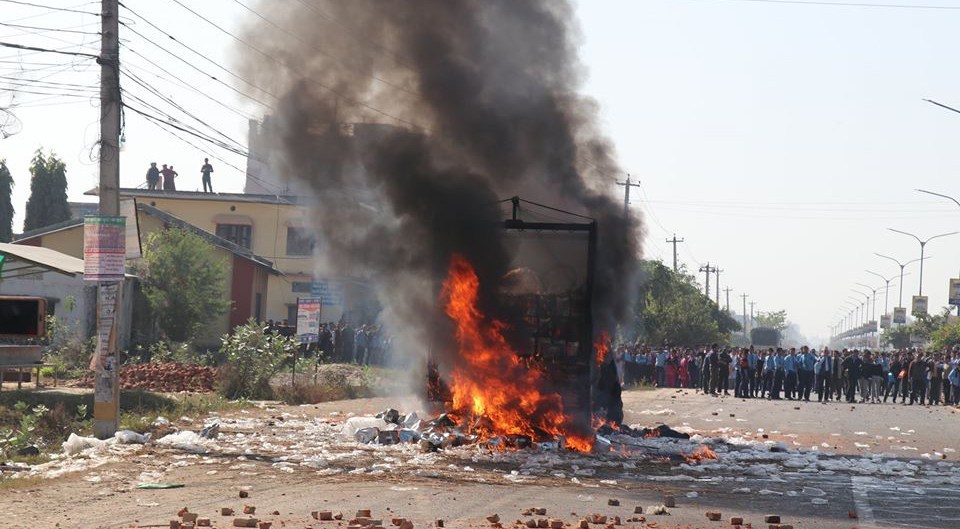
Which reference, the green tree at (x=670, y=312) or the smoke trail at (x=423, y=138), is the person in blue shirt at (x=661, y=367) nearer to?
the green tree at (x=670, y=312)

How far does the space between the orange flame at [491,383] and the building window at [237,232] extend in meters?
33.4

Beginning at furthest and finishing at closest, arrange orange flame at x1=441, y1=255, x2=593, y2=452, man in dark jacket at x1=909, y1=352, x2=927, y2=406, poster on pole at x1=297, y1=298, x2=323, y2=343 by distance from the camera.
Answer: man in dark jacket at x1=909, y1=352, x2=927, y2=406, poster on pole at x1=297, y1=298, x2=323, y2=343, orange flame at x1=441, y1=255, x2=593, y2=452

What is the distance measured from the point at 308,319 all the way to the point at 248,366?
5.76 ft

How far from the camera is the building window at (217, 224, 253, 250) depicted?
5003cm

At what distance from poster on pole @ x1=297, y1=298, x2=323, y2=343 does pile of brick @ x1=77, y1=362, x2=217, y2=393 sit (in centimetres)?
220

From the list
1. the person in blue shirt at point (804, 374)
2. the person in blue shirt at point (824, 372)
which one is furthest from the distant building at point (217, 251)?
the person in blue shirt at point (824, 372)

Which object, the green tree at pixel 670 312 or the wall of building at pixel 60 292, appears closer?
the wall of building at pixel 60 292

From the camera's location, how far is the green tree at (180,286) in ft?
116

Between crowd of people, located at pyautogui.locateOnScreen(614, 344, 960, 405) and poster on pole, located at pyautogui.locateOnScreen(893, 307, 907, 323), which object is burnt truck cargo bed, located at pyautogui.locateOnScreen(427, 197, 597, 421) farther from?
poster on pole, located at pyautogui.locateOnScreen(893, 307, 907, 323)

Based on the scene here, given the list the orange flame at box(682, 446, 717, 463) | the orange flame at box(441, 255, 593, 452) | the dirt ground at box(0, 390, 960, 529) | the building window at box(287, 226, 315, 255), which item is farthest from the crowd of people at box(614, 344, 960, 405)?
the building window at box(287, 226, 315, 255)

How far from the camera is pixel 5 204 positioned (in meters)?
54.4

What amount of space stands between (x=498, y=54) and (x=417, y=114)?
181 cm

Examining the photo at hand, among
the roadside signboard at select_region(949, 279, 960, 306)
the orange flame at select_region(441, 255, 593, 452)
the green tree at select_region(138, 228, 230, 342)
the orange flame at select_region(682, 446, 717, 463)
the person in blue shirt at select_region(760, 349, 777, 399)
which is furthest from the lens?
the roadside signboard at select_region(949, 279, 960, 306)

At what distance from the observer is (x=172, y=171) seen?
5238 cm
